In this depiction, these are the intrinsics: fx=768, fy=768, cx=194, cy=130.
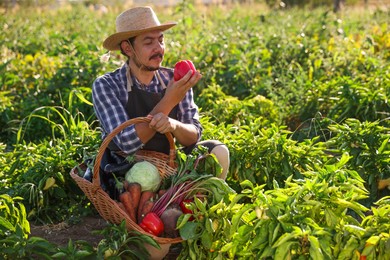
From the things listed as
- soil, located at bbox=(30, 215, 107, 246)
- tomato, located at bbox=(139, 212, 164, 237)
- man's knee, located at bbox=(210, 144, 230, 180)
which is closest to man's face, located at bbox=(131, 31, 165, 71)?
man's knee, located at bbox=(210, 144, 230, 180)

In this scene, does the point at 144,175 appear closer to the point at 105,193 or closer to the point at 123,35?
the point at 105,193

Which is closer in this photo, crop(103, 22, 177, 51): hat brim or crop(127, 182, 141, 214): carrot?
crop(127, 182, 141, 214): carrot

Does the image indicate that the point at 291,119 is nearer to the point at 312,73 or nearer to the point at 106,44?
the point at 312,73

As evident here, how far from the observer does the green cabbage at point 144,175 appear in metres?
3.89

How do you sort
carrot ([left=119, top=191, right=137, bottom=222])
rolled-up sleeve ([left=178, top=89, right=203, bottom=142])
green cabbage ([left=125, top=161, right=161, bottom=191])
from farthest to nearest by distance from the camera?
rolled-up sleeve ([left=178, top=89, right=203, bottom=142]) → green cabbage ([left=125, top=161, right=161, bottom=191]) → carrot ([left=119, top=191, right=137, bottom=222])

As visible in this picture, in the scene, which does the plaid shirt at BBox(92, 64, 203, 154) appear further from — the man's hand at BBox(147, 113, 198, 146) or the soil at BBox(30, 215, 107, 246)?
the soil at BBox(30, 215, 107, 246)

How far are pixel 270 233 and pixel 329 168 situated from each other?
0.55m

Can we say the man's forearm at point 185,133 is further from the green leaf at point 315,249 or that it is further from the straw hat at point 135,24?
the green leaf at point 315,249

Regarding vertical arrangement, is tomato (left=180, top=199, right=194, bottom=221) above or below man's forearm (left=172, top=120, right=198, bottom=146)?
below

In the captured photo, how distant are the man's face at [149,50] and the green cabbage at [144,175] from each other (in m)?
0.56

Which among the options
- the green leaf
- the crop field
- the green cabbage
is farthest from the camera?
the green cabbage

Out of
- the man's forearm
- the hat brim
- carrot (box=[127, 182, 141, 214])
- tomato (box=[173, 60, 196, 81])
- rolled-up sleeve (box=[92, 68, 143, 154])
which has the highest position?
the hat brim

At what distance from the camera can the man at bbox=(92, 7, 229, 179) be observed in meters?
3.94

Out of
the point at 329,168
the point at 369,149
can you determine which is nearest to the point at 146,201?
the point at 329,168
